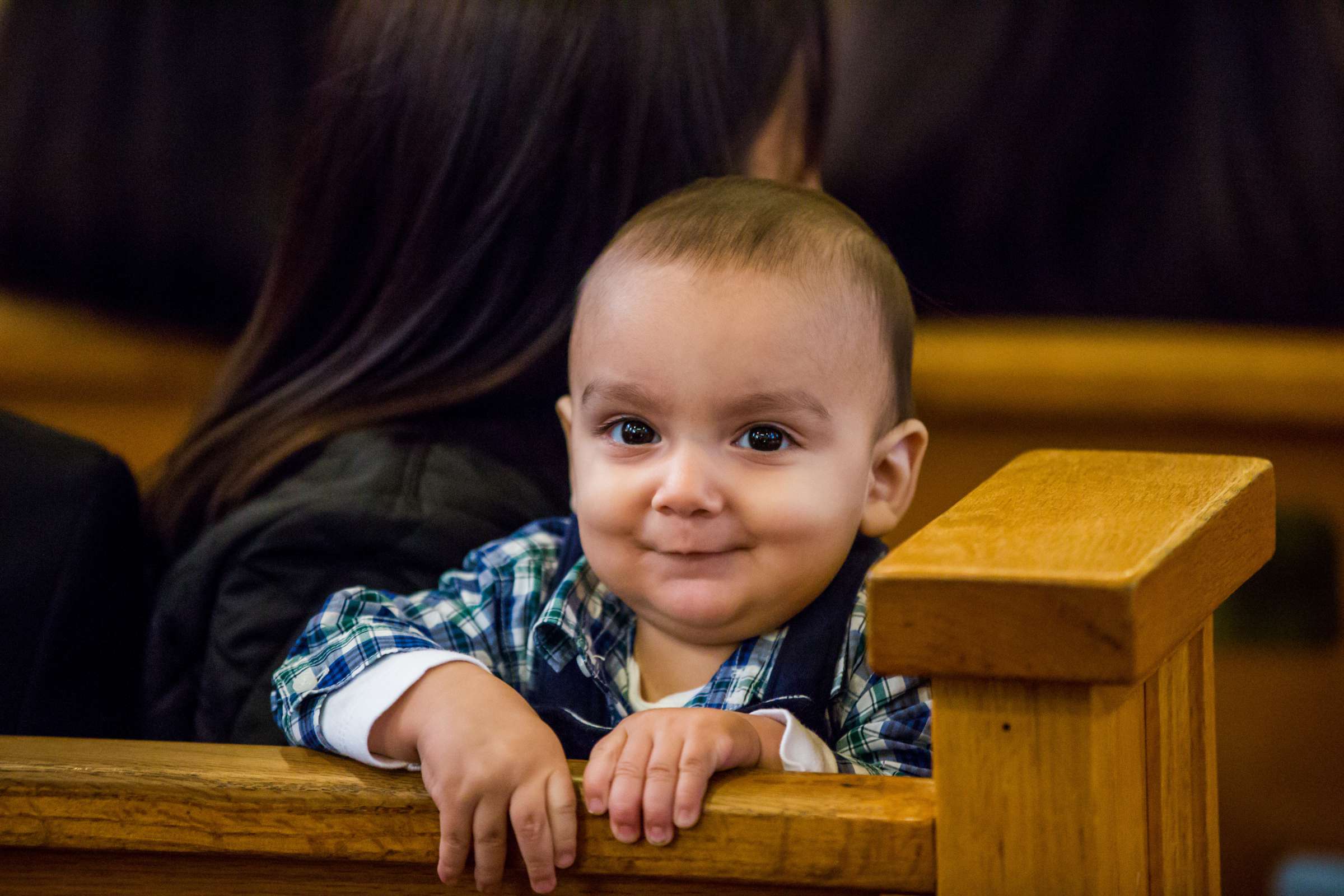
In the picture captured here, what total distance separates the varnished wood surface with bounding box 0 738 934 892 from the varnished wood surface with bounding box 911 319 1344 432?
3.85 feet

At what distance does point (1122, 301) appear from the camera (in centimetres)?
169

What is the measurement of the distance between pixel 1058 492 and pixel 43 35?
1.59 meters

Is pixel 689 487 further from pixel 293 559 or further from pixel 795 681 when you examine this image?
pixel 293 559

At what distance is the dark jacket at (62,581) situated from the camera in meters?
0.85

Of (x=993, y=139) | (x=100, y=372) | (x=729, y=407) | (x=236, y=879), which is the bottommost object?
(x=236, y=879)

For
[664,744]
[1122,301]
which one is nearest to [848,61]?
[1122,301]

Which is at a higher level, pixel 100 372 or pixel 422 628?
pixel 100 372

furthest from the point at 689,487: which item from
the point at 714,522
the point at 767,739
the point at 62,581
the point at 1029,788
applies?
the point at 62,581

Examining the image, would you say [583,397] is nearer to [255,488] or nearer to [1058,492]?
[1058,492]

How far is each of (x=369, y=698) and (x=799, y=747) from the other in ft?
0.67

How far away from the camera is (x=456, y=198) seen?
1.08 meters

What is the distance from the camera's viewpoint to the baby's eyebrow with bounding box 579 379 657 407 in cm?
70

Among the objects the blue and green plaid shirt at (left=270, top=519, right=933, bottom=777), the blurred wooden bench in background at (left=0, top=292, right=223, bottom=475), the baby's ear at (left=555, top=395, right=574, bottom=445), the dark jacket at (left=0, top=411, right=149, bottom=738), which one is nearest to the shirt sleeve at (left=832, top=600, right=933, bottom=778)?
the blue and green plaid shirt at (left=270, top=519, right=933, bottom=777)

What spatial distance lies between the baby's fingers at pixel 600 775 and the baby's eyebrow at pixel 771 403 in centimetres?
19
